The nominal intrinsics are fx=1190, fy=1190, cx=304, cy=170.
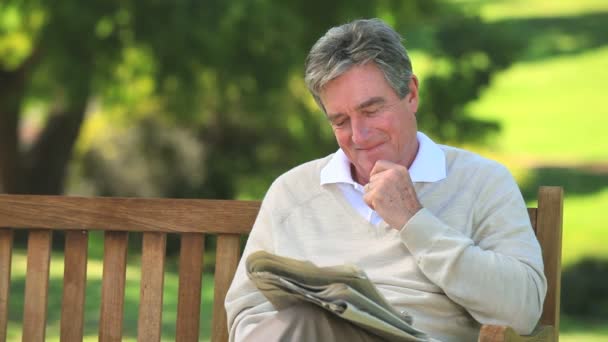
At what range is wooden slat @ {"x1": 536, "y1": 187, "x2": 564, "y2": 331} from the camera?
356 cm

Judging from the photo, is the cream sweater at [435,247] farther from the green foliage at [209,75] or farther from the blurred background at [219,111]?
the green foliage at [209,75]

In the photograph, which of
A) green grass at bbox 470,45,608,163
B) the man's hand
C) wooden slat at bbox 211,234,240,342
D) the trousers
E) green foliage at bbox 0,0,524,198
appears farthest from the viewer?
green grass at bbox 470,45,608,163

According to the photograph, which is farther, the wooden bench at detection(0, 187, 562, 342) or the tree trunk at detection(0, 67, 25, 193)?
the tree trunk at detection(0, 67, 25, 193)

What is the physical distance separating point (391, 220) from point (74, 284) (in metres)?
1.23

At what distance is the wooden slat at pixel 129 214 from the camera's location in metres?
3.84

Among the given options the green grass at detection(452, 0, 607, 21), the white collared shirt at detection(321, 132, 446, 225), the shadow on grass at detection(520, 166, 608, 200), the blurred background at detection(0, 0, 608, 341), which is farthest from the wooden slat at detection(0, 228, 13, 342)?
the green grass at detection(452, 0, 607, 21)

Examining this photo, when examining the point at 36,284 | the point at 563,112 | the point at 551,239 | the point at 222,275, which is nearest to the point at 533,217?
the point at 551,239

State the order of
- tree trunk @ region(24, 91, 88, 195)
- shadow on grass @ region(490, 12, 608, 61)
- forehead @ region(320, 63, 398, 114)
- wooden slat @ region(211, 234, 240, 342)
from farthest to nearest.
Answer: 1. shadow on grass @ region(490, 12, 608, 61)
2. tree trunk @ region(24, 91, 88, 195)
3. wooden slat @ region(211, 234, 240, 342)
4. forehead @ region(320, 63, 398, 114)

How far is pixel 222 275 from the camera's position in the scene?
3830 millimetres

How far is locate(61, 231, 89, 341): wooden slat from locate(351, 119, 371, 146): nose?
1.06 metres

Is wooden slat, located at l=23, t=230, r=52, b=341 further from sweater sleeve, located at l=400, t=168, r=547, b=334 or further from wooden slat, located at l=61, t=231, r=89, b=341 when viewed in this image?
sweater sleeve, located at l=400, t=168, r=547, b=334

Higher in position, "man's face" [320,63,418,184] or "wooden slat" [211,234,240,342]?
"man's face" [320,63,418,184]

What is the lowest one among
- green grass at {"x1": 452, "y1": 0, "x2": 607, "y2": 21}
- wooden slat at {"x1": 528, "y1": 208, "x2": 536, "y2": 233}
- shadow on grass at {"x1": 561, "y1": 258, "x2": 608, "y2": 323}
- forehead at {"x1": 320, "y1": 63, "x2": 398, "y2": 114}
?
shadow on grass at {"x1": 561, "y1": 258, "x2": 608, "y2": 323}

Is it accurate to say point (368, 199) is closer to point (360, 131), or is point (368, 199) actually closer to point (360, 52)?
point (360, 131)
